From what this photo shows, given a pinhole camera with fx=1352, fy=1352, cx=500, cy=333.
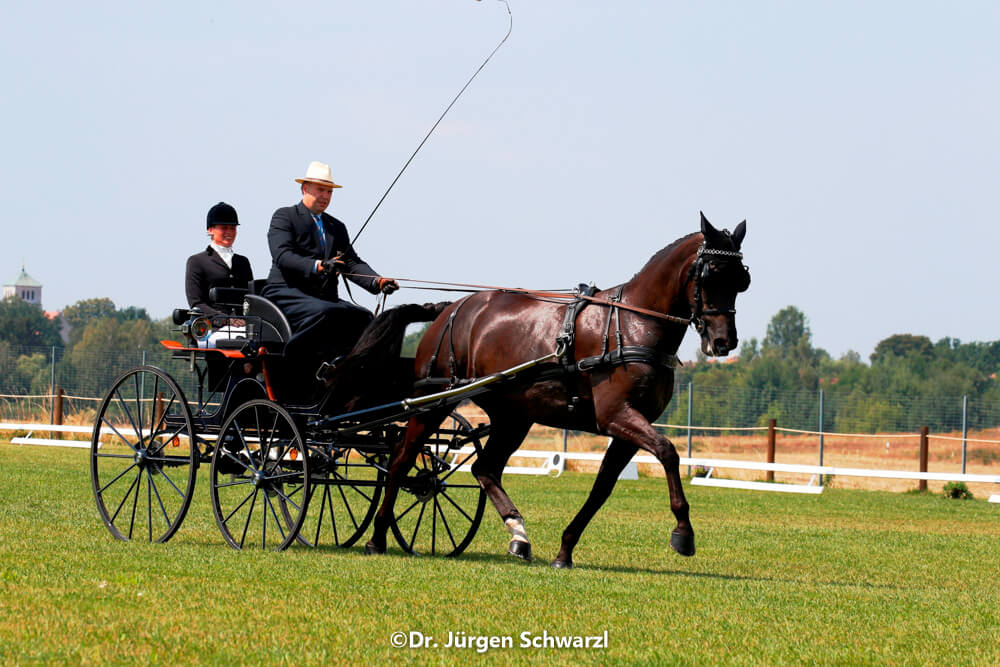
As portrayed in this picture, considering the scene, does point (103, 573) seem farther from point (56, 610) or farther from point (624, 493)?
point (624, 493)

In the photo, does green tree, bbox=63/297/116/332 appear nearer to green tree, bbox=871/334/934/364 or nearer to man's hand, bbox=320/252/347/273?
green tree, bbox=871/334/934/364

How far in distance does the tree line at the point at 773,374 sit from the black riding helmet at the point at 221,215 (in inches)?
39.6

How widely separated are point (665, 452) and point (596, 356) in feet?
3.02

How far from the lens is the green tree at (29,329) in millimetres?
95438

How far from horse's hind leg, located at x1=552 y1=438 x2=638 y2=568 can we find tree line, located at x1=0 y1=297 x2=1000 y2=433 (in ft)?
13.1

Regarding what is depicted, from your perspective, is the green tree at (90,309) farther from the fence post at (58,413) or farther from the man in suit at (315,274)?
the man in suit at (315,274)

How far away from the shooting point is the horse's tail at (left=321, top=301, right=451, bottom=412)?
409 inches

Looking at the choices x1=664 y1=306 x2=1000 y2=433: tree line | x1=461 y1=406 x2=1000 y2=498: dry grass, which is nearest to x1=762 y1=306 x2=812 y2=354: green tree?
x1=664 y1=306 x2=1000 y2=433: tree line

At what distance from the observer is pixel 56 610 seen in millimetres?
6797

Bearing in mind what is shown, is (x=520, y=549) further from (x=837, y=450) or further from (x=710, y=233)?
(x=837, y=450)

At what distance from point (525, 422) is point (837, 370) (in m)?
97.9

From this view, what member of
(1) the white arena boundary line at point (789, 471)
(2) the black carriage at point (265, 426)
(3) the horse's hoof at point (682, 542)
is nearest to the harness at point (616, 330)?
(2) the black carriage at point (265, 426)

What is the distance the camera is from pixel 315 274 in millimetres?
10359

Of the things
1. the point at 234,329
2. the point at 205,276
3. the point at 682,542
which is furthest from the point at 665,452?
the point at 205,276
